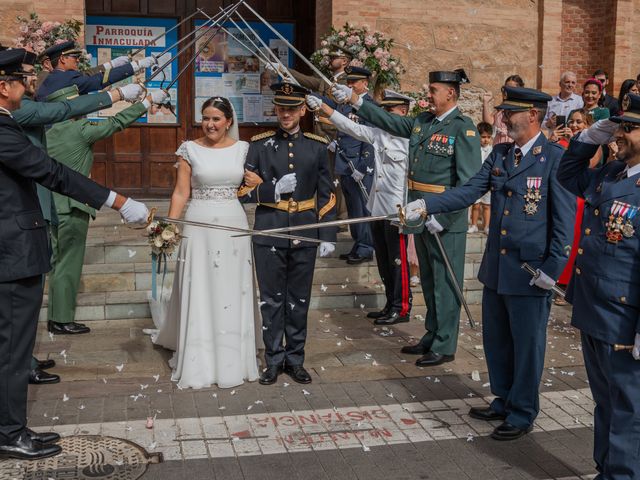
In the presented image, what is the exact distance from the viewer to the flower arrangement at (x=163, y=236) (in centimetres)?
691

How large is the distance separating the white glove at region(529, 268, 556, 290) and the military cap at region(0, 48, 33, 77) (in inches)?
137

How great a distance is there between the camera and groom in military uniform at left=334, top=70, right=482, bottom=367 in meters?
7.22

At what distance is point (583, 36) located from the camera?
14.4 meters

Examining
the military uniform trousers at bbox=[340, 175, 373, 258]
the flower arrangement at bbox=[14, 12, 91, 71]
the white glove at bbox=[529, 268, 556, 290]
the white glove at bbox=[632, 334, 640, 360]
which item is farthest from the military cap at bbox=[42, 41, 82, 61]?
the white glove at bbox=[632, 334, 640, 360]

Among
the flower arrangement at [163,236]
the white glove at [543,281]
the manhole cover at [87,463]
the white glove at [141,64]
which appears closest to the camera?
the manhole cover at [87,463]

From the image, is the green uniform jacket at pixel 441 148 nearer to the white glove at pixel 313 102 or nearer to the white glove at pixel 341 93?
the white glove at pixel 341 93

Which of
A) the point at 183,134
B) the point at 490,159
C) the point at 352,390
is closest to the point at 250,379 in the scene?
the point at 352,390

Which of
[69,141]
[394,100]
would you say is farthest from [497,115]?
[69,141]

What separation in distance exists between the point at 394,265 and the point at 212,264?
2.53 m

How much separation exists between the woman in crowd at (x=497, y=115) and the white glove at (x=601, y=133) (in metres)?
5.93

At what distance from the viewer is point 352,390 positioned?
6.59 metres

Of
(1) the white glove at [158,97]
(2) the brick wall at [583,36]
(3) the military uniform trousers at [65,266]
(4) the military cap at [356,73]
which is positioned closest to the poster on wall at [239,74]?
(4) the military cap at [356,73]

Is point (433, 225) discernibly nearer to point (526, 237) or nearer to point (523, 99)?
point (526, 237)

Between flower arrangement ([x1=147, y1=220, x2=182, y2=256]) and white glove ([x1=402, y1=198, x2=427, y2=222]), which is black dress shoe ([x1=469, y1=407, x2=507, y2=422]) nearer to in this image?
white glove ([x1=402, y1=198, x2=427, y2=222])
